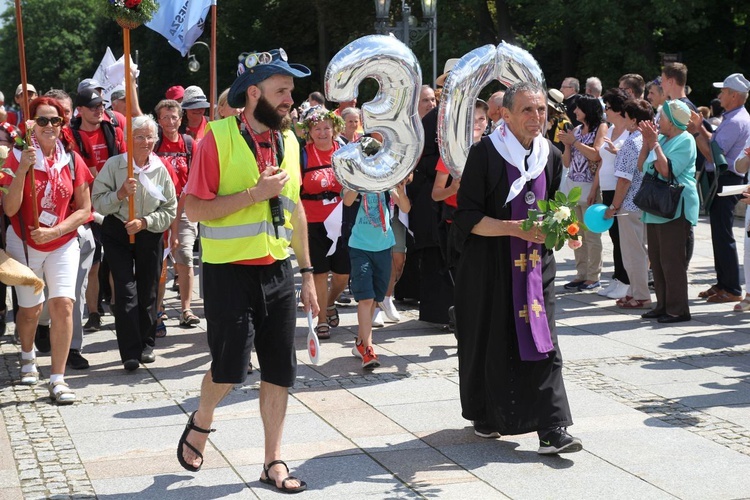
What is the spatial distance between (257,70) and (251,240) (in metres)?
0.82

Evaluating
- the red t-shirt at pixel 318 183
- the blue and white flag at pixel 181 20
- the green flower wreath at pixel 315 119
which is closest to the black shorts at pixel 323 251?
the red t-shirt at pixel 318 183

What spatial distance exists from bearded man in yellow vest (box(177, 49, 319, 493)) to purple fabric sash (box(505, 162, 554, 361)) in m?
1.25

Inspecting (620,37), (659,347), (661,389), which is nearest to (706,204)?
(659,347)

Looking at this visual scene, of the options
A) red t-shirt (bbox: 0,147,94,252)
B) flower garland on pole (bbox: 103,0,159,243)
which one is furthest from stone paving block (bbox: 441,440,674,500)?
flower garland on pole (bbox: 103,0,159,243)

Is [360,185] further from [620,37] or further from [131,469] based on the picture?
[620,37]

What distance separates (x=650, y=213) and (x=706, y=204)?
52.4 inches

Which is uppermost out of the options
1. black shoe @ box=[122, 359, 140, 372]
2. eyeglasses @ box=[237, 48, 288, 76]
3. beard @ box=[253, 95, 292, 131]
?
eyeglasses @ box=[237, 48, 288, 76]

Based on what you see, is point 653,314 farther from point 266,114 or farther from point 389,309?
point 266,114

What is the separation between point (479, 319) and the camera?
6031mm

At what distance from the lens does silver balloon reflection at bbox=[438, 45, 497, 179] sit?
6.22 meters

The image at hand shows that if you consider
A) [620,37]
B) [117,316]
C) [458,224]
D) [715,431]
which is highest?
[620,37]

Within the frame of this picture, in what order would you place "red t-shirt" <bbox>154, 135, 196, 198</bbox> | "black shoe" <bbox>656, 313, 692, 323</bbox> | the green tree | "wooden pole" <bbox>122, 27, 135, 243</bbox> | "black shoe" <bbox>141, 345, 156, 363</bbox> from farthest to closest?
the green tree < "red t-shirt" <bbox>154, 135, 196, 198</bbox> < "black shoe" <bbox>656, 313, 692, 323</bbox> < "black shoe" <bbox>141, 345, 156, 363</bbox> < "wooden pole" <bbox>122, 27, 135, 243</bbox>

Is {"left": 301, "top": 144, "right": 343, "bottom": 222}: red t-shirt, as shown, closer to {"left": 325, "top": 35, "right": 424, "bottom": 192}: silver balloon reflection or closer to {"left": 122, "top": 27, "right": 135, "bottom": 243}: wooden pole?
{"left": 122, "top": 27, "right": 135, "bottom": 243}: wooden pole

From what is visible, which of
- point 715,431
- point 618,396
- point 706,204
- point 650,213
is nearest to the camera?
point 715,431
